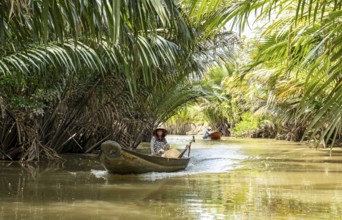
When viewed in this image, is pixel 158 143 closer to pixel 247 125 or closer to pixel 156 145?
pixel 156 145

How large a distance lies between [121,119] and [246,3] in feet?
44.0

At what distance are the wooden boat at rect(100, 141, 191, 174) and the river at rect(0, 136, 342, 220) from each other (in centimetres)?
18

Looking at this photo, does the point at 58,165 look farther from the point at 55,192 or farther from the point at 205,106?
the point at 205,106

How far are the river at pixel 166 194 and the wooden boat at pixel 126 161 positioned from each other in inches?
7.1

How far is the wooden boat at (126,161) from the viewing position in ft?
34.1

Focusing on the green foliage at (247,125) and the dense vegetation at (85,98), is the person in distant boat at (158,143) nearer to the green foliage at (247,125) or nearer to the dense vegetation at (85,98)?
the dense vegetation at (85,98)

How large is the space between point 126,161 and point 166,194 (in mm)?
2772

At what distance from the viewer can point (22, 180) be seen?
929 centimetres

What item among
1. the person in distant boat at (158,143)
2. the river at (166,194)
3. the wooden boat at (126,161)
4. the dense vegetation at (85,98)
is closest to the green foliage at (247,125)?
the dense vegetation at (85,98)

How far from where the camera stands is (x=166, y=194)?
312 inches

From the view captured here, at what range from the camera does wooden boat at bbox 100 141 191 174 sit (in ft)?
34.1

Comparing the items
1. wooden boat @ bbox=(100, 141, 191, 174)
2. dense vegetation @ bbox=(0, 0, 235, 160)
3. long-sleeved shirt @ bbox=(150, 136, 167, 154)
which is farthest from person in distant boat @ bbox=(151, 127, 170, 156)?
wooden boat @ bbox=(100, 141, 191, 174)

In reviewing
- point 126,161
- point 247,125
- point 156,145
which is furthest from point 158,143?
Result: point 247,125

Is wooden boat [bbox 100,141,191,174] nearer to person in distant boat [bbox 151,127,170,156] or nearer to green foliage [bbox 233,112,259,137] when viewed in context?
person in distant boat [bbox 151,127,170,156]
